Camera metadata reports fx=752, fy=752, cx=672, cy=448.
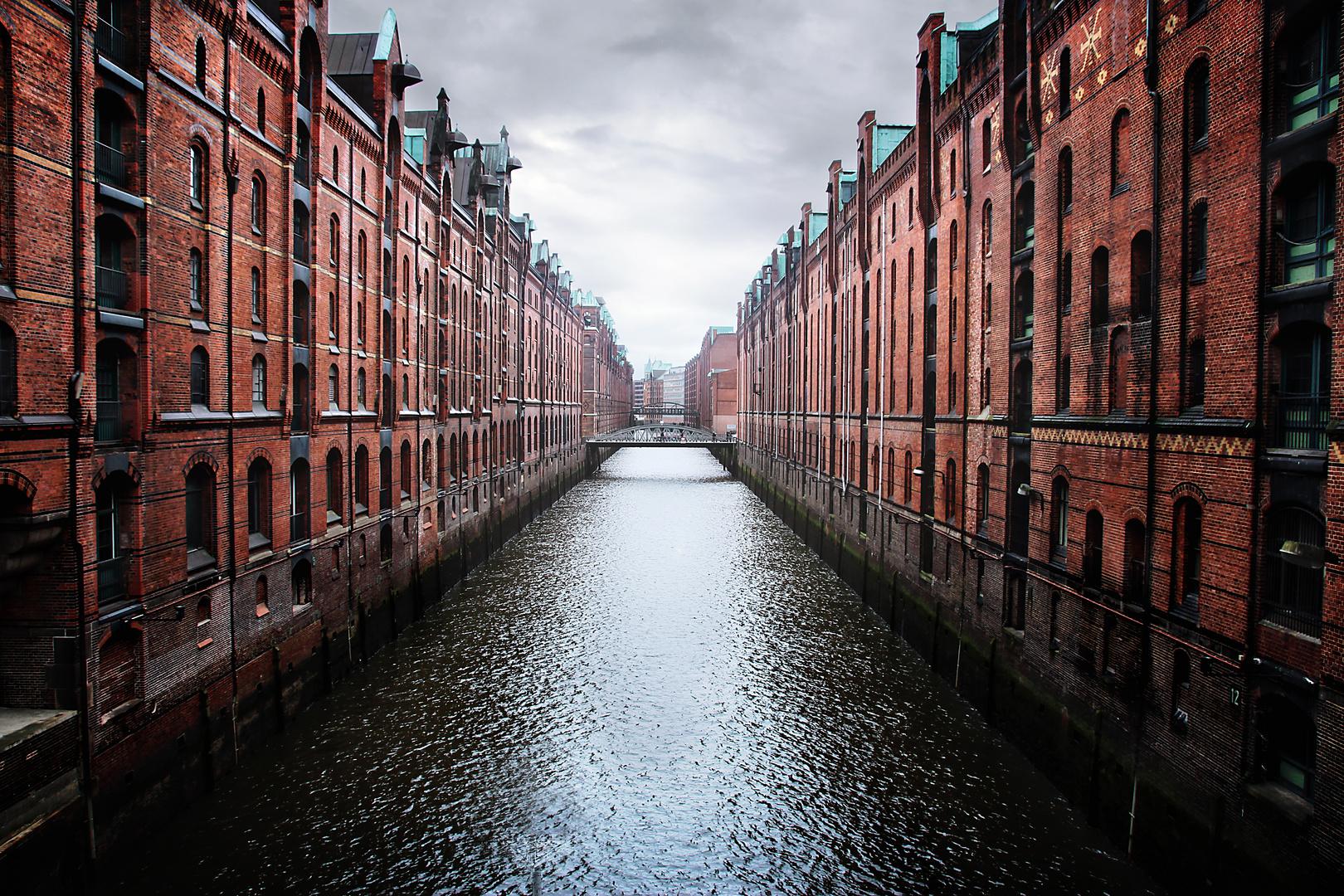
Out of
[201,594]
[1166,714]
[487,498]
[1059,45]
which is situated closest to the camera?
[1166,714]

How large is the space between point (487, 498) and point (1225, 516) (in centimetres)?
2863

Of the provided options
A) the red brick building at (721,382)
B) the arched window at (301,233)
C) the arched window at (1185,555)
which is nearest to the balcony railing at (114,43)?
the arched window at (301,233)

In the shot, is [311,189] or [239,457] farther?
[311,189]

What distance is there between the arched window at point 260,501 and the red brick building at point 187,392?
0.16 ft

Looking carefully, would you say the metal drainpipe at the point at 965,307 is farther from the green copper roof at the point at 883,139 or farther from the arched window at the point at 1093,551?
the green copper roof at the point at 883,139

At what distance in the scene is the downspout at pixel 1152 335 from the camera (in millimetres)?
10750

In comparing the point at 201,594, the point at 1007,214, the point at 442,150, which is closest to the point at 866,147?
the point at 1007,214

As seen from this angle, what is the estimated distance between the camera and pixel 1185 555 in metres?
10.3

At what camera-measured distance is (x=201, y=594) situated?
1270cm

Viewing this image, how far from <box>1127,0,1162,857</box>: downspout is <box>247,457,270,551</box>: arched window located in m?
15.7

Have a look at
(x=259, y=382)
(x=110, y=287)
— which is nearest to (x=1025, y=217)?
(x=259, y=382)

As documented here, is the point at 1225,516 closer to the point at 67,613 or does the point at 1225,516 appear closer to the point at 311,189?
the point at 67,613

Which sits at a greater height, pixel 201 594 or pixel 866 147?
pixel 866 147

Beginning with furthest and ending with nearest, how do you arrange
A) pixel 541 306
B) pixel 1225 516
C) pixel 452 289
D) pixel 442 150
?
pixel 541 306
pixel 452 289
pixel 442 150
pixel 1225 516
